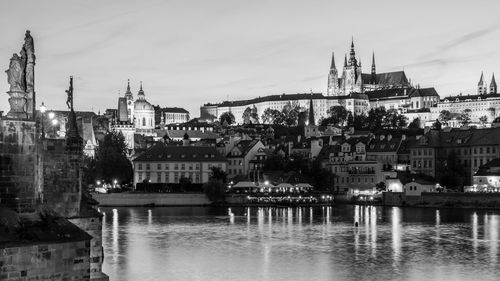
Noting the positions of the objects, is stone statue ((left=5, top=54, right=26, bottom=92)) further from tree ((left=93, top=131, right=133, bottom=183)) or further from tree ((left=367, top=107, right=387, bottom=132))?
tree ((left=367, top=107, right=387, bottom=132))

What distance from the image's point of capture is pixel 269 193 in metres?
86.2

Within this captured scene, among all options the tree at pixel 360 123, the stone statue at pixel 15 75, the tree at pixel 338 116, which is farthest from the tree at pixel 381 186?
the tree at pixel 338 116

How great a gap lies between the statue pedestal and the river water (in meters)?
15.9

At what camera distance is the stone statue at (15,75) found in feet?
39.8

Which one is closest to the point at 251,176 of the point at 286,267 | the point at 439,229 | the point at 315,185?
the point at 315,185

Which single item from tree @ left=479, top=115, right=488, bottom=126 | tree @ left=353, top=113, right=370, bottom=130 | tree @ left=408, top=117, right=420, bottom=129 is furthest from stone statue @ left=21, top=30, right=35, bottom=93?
tree @ left=479, top=115, right=488, bottom=126

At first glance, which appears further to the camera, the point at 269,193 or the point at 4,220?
the point at 269,193

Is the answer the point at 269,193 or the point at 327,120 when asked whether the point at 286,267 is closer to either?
the point at 269,193

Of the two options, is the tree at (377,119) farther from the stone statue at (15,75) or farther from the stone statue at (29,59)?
the stone statue at (15,75)

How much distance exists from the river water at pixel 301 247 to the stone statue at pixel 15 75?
15951mm

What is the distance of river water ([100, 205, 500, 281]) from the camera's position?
2981 centimetres

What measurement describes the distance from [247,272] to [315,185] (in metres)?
62.9

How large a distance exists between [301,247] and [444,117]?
15566 cm

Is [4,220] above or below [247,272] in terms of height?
above
